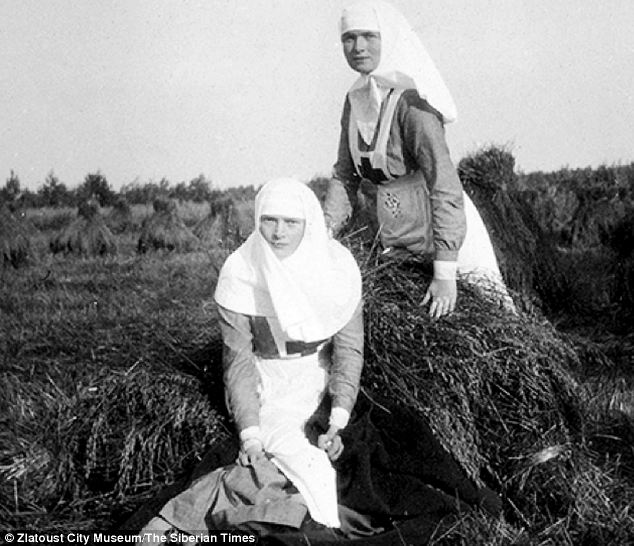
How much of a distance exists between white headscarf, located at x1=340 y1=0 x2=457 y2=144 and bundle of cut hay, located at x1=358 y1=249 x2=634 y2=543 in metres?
0.80

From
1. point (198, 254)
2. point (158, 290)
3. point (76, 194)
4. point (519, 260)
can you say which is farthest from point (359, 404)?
point (76, 194)

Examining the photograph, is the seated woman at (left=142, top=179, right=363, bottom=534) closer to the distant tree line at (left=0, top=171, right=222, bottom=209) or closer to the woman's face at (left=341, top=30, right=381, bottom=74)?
the woman's face at (left=341, top=30, right=381, bottom=74)

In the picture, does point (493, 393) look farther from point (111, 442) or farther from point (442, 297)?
point (111, 442)

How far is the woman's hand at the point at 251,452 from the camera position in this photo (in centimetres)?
321

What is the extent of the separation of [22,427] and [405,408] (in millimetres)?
1955

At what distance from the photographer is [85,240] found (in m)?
13.2

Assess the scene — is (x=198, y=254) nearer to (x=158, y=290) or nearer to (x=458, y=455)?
(x=158, y=290)

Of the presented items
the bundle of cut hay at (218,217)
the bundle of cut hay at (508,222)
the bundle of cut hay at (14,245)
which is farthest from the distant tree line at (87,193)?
the bundle of cut hay at (508,222)

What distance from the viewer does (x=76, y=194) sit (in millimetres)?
17938

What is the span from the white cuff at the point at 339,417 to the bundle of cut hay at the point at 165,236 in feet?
33.4

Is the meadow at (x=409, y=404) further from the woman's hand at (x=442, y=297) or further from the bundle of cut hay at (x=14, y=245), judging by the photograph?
the bundle of cut hay at (x=14, y=245)

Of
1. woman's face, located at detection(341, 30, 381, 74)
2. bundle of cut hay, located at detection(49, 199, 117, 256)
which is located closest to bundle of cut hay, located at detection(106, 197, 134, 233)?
bundle of cut hay, located at detection(49, 199, 117, 256)

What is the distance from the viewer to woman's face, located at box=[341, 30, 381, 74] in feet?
12.7

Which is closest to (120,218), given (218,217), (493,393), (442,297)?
(218,217)
